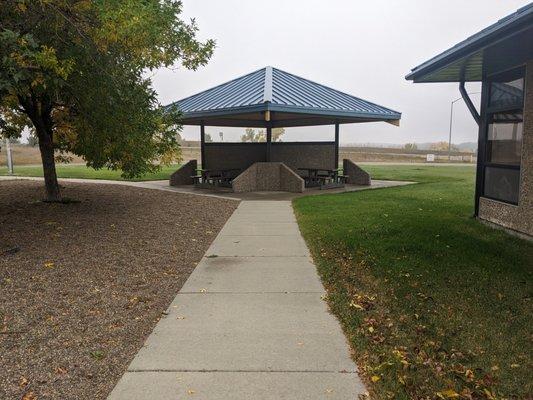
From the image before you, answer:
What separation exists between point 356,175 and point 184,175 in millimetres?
7618

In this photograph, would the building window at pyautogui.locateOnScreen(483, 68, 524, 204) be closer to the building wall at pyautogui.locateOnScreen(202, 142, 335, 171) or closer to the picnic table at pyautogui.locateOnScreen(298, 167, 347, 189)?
the picnic table at pyautogui.locateOnScreen(298, 167, 347, 189)

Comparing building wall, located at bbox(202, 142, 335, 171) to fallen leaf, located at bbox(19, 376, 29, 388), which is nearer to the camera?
fallen leaf, located at bbox(19, 376, 29, 388)

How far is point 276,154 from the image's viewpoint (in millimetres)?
20516

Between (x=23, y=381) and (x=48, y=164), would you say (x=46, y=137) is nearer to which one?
(x=48, y=164)

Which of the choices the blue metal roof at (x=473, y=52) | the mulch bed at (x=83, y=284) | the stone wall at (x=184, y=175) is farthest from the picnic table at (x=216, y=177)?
the blue metal roof at (x=473, y=52)

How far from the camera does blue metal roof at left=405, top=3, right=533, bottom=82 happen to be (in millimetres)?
4805

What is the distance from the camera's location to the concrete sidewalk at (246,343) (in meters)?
3.11

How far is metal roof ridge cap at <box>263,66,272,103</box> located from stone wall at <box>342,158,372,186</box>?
17.8 feet

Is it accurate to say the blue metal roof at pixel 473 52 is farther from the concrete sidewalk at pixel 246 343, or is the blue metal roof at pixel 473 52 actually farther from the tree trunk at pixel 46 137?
the tree trunk at pixel 46 137

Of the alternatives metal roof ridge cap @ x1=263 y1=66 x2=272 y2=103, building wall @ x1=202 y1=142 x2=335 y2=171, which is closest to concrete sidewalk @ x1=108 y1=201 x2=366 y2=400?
metal roof ridge cap @ x1=263 y1=66 x2=272 y2=103

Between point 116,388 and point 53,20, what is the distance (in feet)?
18.1

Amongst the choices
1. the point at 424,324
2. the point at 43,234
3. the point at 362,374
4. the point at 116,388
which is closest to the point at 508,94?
the point at 424,324

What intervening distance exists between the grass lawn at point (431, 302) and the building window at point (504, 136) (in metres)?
0.85

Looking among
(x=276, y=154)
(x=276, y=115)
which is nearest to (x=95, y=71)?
(x=276, y=115)
